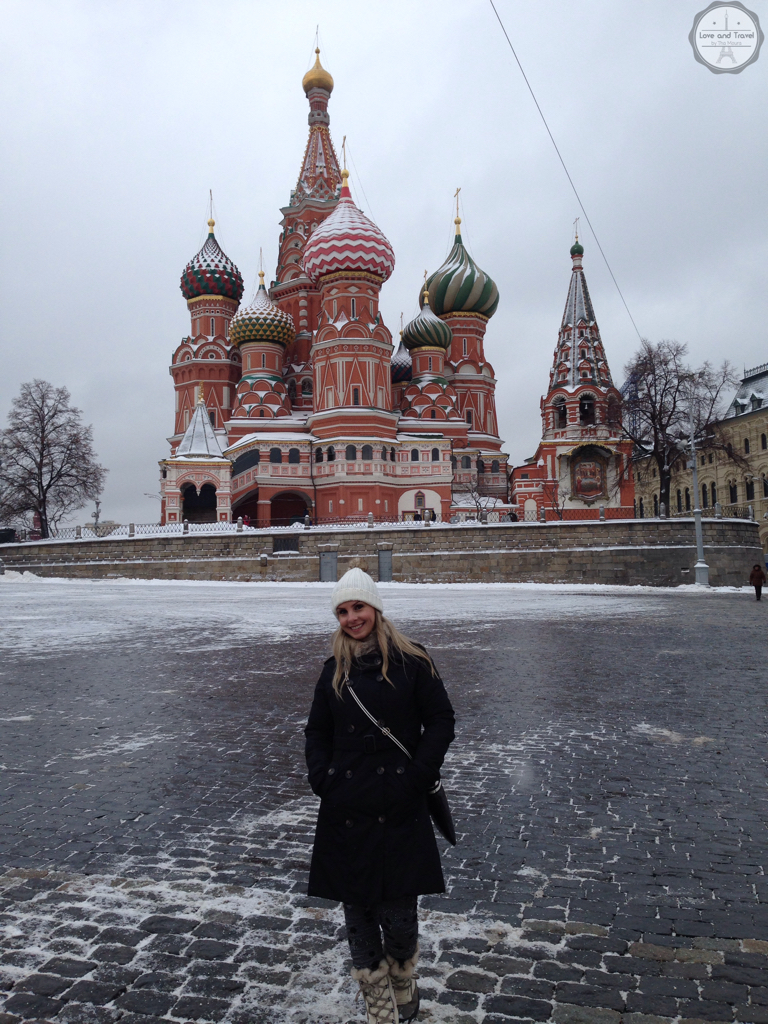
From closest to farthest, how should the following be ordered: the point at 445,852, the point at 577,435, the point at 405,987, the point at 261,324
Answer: the point at 405,987 → the point at 445,852 → the point at 577,435 → the point at 261,324

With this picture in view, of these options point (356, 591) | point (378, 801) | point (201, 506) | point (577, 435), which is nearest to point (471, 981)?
point (378, 801)

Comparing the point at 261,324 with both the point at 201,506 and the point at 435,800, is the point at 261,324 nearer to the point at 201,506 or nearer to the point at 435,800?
the point at 201,506

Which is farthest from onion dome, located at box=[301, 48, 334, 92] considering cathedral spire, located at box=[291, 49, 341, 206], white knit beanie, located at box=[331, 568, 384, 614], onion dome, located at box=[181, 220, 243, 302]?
white knit beanie, located at box=[331, 568, 384, 614]

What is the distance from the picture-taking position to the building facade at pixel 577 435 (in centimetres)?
4588

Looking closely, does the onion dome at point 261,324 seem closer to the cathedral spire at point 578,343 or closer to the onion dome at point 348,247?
the onion dome at point 348,247

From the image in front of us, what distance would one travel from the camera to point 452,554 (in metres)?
29.3

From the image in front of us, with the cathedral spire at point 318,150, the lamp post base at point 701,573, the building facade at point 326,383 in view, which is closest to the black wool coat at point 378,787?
the lamp post base at point 701,573

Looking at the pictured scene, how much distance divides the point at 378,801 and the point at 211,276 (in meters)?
52.8

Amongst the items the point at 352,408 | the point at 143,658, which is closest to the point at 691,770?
the point at 143,658

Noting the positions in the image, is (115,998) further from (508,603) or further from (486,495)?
(486,495)

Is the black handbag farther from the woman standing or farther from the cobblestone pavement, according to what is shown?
the cobblestone pavement

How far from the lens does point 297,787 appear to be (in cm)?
482

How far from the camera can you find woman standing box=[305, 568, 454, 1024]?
246 cm

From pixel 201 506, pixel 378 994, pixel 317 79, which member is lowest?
pixel 378 994
